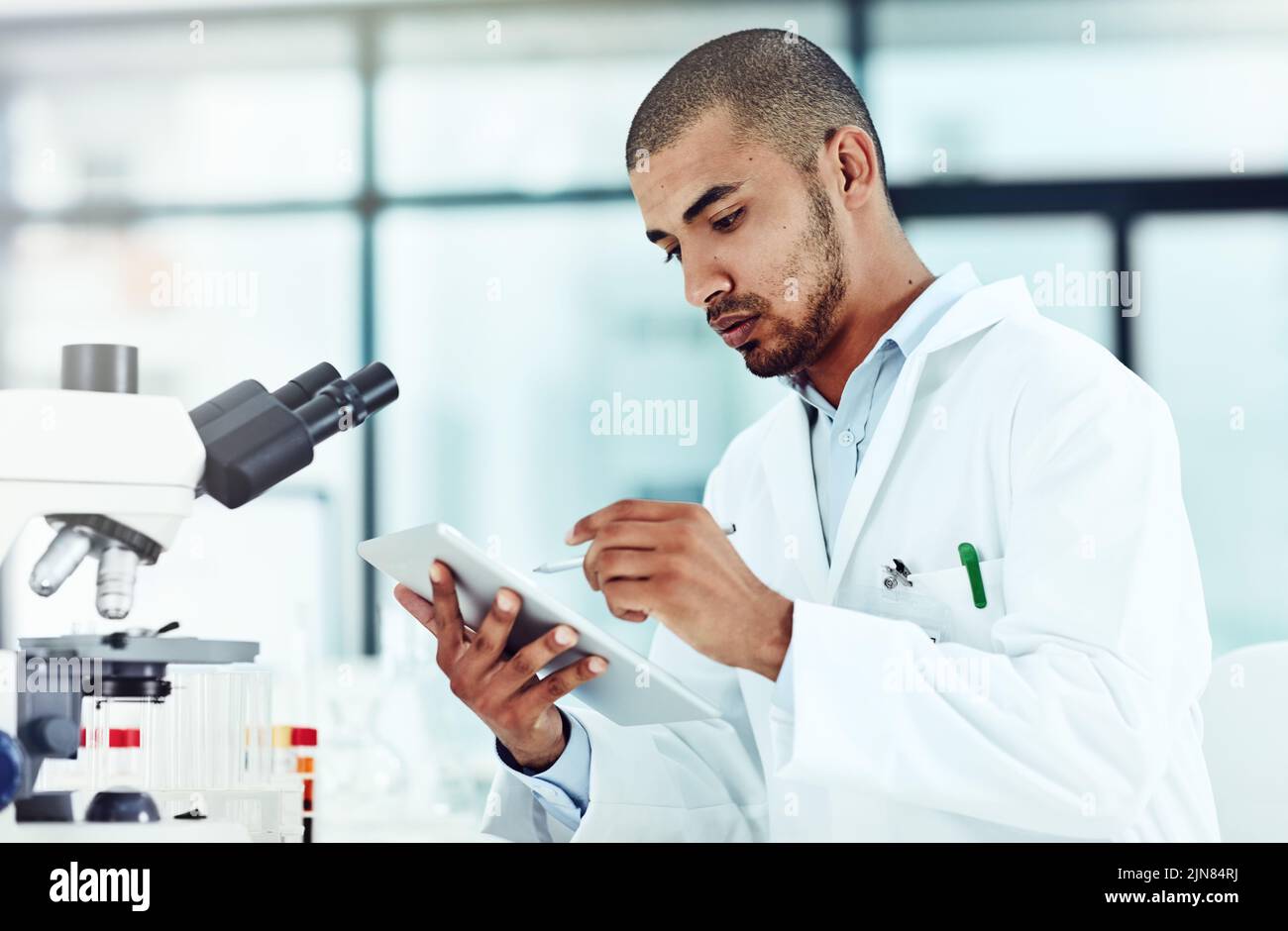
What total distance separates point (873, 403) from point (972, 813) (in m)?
0.54

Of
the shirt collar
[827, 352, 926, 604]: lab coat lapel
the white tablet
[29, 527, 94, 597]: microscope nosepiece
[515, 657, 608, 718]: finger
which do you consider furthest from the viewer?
the shirt collar

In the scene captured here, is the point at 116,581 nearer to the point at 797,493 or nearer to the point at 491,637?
the point at 491,637

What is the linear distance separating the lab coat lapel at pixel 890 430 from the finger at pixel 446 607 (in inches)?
16.7

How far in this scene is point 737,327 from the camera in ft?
4.54

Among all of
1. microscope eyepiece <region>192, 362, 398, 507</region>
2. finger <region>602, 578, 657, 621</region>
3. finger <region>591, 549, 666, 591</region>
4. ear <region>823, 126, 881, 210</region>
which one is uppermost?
ear <region>823, 126, 881, 210</region>

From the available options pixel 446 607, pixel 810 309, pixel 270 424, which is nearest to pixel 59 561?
pixel 270 424

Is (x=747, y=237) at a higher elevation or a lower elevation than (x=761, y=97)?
lower

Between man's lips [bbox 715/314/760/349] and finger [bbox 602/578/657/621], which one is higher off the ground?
man's lips [bbox 715/314/760/349]

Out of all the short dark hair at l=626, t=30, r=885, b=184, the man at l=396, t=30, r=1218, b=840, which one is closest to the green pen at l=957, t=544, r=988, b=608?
the man at l=396, t=30, r=1218, b=840

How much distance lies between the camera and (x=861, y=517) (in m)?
1.20

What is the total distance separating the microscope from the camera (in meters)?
0.84

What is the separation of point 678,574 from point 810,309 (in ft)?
1.81

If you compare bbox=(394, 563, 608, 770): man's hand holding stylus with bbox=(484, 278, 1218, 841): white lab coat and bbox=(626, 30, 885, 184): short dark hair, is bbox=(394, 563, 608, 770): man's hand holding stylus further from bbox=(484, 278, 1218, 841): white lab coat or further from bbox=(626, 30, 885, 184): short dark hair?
bbox=(626, 30, 885, 184): short dark hair

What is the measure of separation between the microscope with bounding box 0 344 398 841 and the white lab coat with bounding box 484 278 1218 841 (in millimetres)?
462
